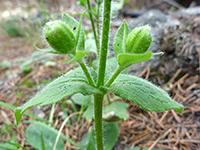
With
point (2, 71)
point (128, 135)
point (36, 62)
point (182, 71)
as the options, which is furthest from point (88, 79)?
point (2, 71)

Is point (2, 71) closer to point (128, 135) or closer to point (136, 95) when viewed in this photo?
point (128, 135)

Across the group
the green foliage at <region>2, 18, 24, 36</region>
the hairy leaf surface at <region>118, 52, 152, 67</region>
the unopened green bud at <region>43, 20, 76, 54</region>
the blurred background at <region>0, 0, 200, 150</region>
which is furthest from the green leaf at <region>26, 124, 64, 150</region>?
the green foliage at <region>2, 18, 24, 36</region>

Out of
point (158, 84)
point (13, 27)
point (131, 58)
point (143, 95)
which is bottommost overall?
point (158, 84)

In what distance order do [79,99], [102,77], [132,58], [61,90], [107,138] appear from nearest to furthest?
1. [132,58]
2. [61,90]
3. [102,77]
4. [107,138]
5. [79,99]

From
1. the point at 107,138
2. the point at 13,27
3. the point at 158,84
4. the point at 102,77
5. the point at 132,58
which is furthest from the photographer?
the point at 13,27

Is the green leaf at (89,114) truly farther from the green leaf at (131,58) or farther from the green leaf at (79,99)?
the green leaf at (131,58)

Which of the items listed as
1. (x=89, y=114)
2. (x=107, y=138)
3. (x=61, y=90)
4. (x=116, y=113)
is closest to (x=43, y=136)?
(x=89, y=114)

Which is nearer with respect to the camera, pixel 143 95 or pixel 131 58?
pixel 131 58

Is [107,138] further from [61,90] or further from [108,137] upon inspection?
[61,90]
